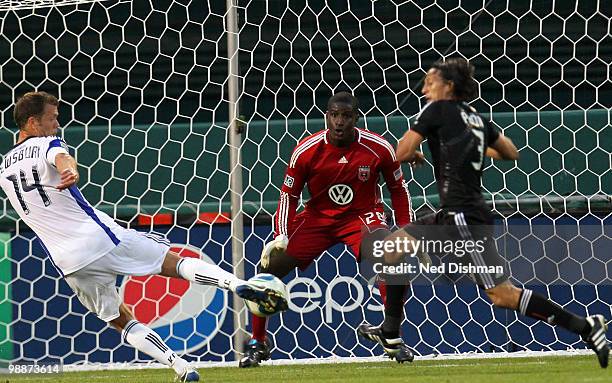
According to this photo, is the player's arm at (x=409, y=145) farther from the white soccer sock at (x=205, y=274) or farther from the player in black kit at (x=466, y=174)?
the white soccer sock at (x=205, y=274)

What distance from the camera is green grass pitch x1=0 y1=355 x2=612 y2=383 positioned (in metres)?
5.63

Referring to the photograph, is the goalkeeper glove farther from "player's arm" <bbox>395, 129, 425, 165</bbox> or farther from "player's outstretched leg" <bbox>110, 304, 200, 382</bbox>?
"player's arm" <bbox>395, 129, 425, 165</bbox>

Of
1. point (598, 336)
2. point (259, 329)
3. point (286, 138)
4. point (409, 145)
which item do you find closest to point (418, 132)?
point (409, 145)

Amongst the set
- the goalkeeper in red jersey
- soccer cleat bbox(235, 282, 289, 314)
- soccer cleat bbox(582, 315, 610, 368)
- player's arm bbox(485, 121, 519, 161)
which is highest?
player's arm bbox(485, 121, 519, 161)

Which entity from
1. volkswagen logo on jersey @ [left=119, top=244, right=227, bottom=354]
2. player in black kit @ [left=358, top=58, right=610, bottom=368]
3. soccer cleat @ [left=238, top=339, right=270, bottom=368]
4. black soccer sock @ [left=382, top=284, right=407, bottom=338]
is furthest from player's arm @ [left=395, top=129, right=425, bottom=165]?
volkswagen logo on jersey @ [left=119, top=244, right=227, bottom=354]

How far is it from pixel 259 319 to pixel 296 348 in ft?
2.58

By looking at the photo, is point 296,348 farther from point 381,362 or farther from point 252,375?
point 252,375

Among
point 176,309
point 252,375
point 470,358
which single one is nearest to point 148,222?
point 176,309

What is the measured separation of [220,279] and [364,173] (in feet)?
5.37

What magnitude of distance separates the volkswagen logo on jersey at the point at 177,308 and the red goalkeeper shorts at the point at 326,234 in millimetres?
1019

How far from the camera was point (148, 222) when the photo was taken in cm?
786

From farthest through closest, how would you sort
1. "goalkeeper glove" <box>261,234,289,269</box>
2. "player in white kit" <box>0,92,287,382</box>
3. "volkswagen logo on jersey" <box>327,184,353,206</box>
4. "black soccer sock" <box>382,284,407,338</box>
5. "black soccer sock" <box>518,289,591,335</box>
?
"volkswagen logo on jersey" <box>327,184,353,206</box>
"goalkeeper glove" <box>261,234,289,269</box>
"black soccer sock" <box>382,284,407,338</box>
"player in white kit" <box>0,92,287,382</box>
"black soccer sock" <box>518,289,591,335</box>

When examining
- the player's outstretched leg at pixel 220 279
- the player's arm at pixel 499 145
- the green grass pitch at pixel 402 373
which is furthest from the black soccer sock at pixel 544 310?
the player's outstretched leg at pixel 220 279

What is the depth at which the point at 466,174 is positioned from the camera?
5902 mm
